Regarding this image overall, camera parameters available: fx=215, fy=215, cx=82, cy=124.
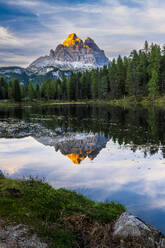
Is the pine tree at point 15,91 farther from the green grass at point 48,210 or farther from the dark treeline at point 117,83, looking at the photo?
the green grass at point 48,210

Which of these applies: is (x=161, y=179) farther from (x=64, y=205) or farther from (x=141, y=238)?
(x=141, y=238)

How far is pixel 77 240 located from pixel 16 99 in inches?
5508

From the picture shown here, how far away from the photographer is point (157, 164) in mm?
16969

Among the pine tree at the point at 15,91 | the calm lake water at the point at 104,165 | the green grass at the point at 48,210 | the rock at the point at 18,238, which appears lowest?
the calm lake water at the point at 104,165

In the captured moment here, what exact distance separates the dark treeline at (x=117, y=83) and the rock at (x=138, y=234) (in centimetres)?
8777

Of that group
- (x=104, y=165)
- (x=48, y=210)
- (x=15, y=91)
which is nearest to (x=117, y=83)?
(x=15, y=91)

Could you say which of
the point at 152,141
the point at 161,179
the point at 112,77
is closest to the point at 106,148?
the point at 152,141

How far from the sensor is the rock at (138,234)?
595cm

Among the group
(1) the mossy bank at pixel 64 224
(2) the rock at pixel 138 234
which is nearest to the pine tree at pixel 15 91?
(1) the mossy bank at pixel 64 224

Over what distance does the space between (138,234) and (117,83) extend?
109 metres

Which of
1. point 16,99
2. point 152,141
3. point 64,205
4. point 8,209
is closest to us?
point 8,209

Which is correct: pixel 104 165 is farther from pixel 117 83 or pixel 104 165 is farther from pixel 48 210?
pixel 117 83

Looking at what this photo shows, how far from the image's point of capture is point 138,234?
6.05 m

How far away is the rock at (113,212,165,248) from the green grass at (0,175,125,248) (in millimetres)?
1444
